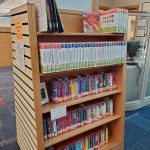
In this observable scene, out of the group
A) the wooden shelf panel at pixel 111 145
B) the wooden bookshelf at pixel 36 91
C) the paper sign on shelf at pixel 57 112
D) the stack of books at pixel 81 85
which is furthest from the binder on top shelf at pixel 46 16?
the wooden shelf panel at pixel 111 145

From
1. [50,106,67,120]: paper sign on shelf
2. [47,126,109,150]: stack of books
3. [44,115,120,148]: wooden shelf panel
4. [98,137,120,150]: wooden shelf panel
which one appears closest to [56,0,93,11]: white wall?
[50,106,67,120]: paper sign on shelf

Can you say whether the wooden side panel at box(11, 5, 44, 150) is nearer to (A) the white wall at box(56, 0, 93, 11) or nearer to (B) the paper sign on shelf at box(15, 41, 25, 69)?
(B) the paper sign on shelf at box(15, 41, 25, 69)

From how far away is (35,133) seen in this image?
5.11ft

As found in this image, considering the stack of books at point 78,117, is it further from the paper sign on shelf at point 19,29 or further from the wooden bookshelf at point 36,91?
the paper sign on shelf at point 19,29

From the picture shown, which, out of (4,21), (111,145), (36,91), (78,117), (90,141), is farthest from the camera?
(4,21)

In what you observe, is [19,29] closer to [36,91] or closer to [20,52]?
[20,52]

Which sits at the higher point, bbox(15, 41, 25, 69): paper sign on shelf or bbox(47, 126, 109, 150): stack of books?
bbox(15, 41, 25, 69): paper sign on shelf

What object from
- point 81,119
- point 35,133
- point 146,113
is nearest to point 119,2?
point 146,113

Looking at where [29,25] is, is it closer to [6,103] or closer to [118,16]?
[118,16]

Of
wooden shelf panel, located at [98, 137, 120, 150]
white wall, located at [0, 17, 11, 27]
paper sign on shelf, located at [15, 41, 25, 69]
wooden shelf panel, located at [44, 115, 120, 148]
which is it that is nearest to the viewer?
paper sign on shelf, located at [15, 41, 25, 69]

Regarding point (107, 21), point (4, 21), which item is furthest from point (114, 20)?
point (4, 21)

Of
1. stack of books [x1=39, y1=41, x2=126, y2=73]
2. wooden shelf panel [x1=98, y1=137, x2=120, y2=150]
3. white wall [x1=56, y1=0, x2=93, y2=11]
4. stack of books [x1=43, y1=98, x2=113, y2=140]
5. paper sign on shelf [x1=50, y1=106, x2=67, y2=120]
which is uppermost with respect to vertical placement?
white wall [x1=56, y1=0, x2=93, y2=11]

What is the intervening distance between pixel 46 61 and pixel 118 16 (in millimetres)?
835

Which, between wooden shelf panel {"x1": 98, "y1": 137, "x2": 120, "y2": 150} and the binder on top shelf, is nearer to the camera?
the binder on top shelf
